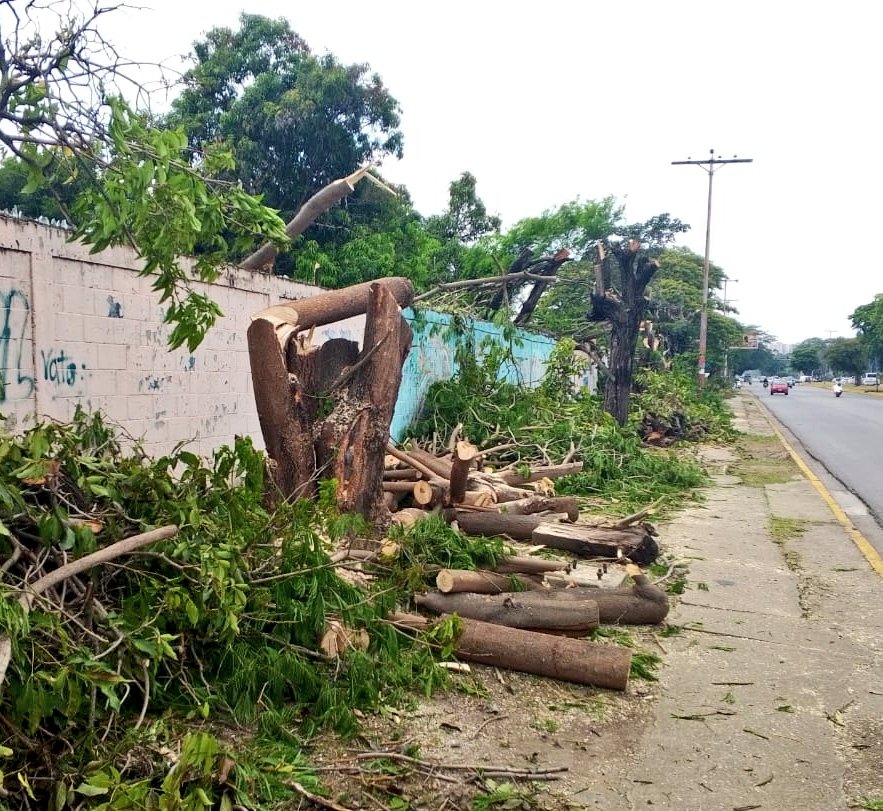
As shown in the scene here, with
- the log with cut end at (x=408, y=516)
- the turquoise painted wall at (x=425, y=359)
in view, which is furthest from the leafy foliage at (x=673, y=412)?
the log with cut end at (x=408, y=516)

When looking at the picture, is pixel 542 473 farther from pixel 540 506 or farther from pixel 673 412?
pixel 673 412

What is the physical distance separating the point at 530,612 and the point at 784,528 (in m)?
5.24

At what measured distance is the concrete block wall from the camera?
17.0 ft

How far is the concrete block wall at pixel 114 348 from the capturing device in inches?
204

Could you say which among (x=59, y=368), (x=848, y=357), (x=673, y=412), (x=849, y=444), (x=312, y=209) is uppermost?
(x=848, y=357)

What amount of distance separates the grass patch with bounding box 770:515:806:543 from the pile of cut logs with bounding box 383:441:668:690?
2005mm

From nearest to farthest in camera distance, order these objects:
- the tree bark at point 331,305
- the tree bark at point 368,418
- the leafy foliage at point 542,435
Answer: the tree bark at point 368,418 < the tree bark at point 331,305 < the leafy foliage at point 542,435

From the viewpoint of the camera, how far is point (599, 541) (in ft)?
21.2

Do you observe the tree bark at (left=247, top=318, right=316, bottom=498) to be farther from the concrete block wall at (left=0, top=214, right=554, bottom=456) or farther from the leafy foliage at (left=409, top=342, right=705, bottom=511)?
the leafy foliage at (left=409, top=342, right=705, bottom=511)

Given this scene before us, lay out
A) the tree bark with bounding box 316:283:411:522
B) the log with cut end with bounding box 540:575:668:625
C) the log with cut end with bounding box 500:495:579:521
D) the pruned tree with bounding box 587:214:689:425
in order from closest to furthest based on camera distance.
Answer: the log with cut end with bounding box 540:575:668:625 < the tree bark with bounding box 316:283:411:522 < the log with cut end with bounding box 500:495:579:521 < the pruned tree with bounding box 587:214:689:425

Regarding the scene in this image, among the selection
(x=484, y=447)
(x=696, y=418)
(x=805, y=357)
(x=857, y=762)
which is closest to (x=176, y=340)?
(x=857, y=762)

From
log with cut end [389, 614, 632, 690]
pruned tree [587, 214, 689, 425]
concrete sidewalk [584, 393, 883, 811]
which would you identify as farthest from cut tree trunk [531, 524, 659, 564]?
pruned tree [587, 214, 689, 425]

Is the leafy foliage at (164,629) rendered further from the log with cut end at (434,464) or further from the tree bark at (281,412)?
the log with cut end at (434,464)

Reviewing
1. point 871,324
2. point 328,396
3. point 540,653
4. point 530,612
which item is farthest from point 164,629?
point 871,324
